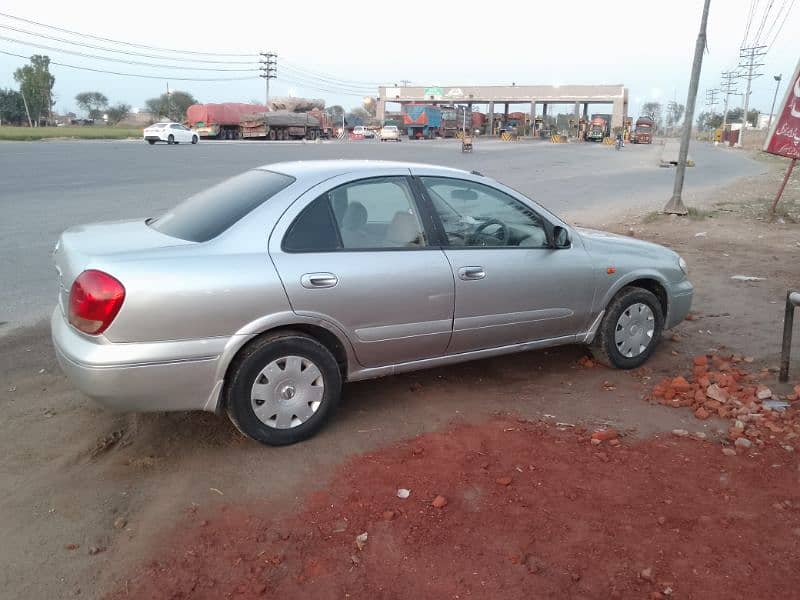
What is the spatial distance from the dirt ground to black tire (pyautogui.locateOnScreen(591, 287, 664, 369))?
0.14m

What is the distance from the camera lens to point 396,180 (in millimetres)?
4398

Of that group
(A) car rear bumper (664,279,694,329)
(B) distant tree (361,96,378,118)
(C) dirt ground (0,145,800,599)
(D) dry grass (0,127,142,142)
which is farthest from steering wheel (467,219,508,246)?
(B) distant tree (361,96,378,118)

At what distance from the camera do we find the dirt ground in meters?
2.88

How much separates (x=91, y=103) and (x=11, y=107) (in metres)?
25.3

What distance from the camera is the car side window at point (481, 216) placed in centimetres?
452

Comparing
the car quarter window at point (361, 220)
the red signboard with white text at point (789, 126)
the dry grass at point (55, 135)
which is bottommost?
the dry grass at point (55, 135)

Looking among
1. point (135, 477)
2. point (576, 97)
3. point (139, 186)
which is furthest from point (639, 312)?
point (576, 97)

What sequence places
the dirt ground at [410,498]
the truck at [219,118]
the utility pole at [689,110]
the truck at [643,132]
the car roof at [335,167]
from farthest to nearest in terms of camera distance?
the truck at [643,132], the truck at [219,118], the utility pole at [689,110], the car roof at [335,167], the dirt ground at [410,498]

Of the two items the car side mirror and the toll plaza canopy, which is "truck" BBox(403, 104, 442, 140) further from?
the car side mirror

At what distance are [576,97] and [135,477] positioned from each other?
96807mm

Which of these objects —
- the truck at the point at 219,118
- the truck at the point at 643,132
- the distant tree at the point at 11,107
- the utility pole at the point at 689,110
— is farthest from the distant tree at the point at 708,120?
the utility pole at the point at 689,110

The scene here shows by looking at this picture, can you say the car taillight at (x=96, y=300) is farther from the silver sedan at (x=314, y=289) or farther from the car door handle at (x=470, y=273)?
the car door handle at (x=470, y=273)

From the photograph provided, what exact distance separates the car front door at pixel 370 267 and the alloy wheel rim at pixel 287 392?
300mm

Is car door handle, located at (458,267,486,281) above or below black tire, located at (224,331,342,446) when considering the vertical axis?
above
